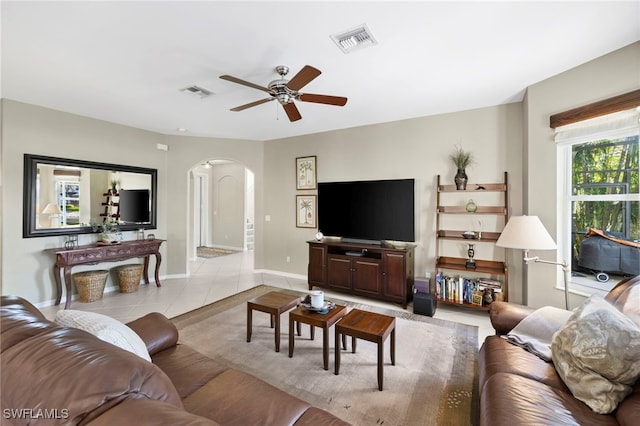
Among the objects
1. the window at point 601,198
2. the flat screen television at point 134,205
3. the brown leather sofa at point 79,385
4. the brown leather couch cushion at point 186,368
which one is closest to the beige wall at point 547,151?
the window at point 601,198

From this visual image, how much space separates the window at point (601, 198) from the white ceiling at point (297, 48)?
69cm

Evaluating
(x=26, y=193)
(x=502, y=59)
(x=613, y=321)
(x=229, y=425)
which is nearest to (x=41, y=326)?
(x=229, y=425)

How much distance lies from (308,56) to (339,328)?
2293 mm

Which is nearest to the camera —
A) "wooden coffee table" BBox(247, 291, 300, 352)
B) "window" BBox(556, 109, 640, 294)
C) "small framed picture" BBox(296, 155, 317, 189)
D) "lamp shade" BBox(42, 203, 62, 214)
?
"window" BBox(556, 109, 640, 294)

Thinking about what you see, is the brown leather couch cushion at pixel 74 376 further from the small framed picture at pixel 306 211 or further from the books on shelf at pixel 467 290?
the small framed picture at pixel 306 211

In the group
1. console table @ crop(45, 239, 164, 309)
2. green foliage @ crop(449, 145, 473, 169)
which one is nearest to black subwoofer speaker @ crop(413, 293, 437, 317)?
green foliage @ crop(449, 145, 473, 169)

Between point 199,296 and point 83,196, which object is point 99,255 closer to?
point 83,196

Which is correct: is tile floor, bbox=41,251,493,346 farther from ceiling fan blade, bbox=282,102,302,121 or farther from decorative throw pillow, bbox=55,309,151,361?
ceiling fan blade, bbox=282,102,302,121

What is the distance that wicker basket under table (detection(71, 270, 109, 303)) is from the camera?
152 inches

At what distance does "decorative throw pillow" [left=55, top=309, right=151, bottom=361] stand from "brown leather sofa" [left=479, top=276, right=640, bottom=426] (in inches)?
62.4

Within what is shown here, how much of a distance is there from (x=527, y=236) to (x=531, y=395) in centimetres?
141

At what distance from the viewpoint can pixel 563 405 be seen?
1296 mm

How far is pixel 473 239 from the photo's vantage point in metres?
3.63

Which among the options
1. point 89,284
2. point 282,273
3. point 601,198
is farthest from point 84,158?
point 601,198
